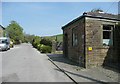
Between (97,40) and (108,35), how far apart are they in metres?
1.28

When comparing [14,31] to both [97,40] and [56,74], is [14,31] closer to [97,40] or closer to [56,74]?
[97,40]

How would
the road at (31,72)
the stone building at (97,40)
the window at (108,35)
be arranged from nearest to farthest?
1. the road at (31,72)
2. the stone building at (97,40)
3. the window at (108,35)

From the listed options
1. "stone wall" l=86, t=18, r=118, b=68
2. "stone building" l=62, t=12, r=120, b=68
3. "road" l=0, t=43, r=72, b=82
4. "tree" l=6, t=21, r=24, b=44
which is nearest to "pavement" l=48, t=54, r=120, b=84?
"road" l=0, t=43, r=72, b=82

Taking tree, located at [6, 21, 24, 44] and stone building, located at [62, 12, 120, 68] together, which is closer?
stone building, located at [62, 12, 120, 68]

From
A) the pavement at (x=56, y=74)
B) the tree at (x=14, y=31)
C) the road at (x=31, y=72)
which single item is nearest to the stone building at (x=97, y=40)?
the pavement at (x=56, y=74)

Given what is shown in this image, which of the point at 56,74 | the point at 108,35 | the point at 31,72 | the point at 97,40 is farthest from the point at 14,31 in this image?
the point at 56,74

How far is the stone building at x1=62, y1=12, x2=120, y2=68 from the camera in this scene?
1495 cm

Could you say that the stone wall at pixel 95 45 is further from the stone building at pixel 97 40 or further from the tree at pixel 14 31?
the tree at pixel 14 31

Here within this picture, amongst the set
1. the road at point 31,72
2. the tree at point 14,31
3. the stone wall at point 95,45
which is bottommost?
the road at point 31,72

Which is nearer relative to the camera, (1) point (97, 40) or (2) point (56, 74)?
(2) point (56, 74)

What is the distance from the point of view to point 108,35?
16.0 meters

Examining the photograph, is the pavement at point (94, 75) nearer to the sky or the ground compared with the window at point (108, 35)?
nearer to the ground

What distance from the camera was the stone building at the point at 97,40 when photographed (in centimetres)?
1495

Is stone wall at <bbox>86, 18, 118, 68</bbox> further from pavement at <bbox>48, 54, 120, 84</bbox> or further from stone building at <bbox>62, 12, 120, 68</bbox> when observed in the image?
pavement at <bbox>48, 54, 120, 84</bbox>
